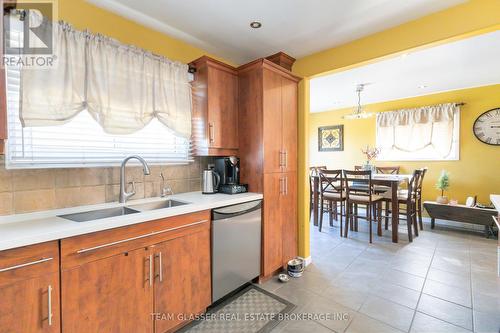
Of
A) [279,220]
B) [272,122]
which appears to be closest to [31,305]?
[279,220]

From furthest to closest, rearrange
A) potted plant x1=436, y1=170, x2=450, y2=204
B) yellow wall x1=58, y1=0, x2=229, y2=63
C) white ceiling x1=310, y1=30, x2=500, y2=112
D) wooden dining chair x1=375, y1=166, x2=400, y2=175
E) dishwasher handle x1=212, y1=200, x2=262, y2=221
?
1. wooden dining chair x1=375, y1=166, x2=400, y2=175
2. potted plant x1=436, y1=170, x2=450, y2=204
3. white ceiling x1=310, y1=30, x2=500, y2=112
4. dishwasher handle x1=212, y1=200, x2=262, y2=221
5. yellow wall x1=58, y1=0, x2=229, y2=63

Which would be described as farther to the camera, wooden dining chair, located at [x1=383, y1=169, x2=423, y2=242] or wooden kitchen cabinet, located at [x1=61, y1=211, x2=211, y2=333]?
wooden dining chair, located at [x1=383, y1=169, x2=423, y2=242]

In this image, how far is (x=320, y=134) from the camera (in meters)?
6.02

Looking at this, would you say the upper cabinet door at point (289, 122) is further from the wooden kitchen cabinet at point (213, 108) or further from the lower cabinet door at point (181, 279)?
the lower cabinet door at point (181, 279)

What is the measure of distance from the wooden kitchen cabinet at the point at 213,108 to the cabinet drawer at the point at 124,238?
767 mm

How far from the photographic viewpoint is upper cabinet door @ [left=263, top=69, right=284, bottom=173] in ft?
7.36

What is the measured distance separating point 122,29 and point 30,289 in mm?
1907

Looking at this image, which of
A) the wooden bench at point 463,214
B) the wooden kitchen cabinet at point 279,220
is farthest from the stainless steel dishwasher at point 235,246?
the wooden bench at point 463,214

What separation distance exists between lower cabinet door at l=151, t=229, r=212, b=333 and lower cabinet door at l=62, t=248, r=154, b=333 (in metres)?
0.07

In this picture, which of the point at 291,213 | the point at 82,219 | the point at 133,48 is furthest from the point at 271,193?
the point at 133,48

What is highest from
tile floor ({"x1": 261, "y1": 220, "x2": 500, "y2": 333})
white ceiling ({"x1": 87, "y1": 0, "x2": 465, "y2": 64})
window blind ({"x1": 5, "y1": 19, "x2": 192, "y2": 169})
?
white ceiling ({"x1": 87, "y1": 0, "x2": 465, "y2": 64})

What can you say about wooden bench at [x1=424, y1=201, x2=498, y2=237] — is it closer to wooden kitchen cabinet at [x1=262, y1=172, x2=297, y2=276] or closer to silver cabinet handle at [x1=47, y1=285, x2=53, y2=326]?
wooden kitchen cabinet at [x1=262, y1=172, x2=297, y2=276]

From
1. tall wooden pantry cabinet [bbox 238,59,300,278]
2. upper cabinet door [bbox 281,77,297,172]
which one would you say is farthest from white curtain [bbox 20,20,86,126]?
upper cabinet door [bbox 281,77,297,172]

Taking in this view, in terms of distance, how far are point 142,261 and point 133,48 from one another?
165cm
